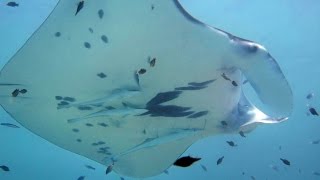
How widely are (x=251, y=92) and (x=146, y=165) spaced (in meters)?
17.3

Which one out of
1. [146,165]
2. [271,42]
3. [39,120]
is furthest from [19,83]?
[271,42]

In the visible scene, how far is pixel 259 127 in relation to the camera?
29.4 m

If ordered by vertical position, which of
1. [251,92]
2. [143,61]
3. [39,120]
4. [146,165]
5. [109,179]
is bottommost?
[109,179]

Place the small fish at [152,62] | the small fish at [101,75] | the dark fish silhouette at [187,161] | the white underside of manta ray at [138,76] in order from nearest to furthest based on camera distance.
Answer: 1. the white underside of manta ray at [138,76]
2. the small fish at [152,62]
3. the small fish at [101,75]
4. the dark fish silhouette at [187,161]

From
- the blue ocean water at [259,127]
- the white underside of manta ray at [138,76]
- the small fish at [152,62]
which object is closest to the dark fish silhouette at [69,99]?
the white underside of manta ray at [138,76]

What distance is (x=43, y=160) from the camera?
35.1 m

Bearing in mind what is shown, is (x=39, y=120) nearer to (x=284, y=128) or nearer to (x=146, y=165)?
(x=146, y=165)

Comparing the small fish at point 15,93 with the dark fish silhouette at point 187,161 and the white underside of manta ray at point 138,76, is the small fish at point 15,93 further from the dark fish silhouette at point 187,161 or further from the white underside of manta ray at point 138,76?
the dark fish silhouette at point 187,161

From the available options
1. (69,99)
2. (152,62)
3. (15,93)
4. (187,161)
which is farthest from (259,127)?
(15,93)

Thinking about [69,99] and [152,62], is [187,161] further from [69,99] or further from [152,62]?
[69,99]

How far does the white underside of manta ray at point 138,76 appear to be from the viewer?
10.8 feet

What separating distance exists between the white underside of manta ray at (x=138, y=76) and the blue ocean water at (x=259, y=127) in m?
7.25

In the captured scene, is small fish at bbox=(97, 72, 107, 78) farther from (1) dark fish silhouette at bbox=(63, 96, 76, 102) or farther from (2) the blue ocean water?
(2) the blue ocean water

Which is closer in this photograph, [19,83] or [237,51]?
[237,51]
